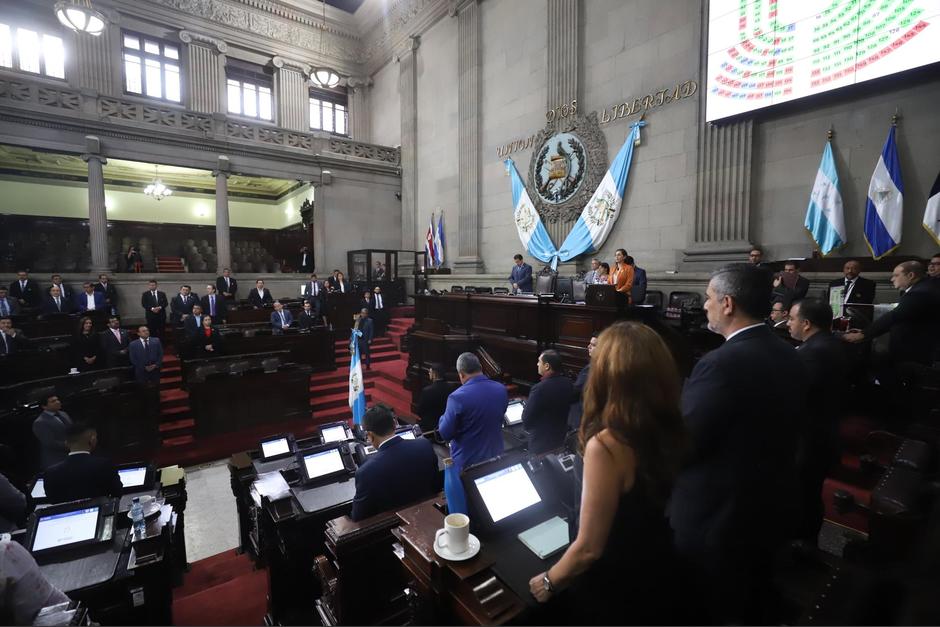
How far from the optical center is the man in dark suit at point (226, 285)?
37.3 feet

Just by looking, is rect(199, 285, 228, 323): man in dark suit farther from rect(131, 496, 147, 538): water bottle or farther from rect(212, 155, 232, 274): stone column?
rect(131, 496, 147, 538): water bottle

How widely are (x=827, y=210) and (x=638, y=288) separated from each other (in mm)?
2654

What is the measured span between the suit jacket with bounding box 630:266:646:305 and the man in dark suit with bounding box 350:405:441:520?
17.2 ft

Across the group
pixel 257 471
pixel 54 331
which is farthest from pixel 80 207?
pixel 257 471

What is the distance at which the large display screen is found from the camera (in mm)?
4840

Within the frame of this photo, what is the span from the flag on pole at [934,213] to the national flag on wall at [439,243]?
10.4 meters

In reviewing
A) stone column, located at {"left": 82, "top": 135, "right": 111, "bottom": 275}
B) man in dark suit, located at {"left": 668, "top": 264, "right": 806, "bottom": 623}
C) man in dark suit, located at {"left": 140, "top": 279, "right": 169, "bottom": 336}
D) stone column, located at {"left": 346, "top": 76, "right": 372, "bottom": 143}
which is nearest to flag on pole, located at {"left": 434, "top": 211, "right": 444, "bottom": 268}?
stone column, located at {"left": 346, "top": 76, "right": 372, "bottom": 143}

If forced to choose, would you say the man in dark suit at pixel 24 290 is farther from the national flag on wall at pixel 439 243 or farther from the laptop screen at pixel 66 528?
the laptop screen at pixel 66 528

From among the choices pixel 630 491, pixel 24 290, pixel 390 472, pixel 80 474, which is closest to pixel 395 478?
pixel 390 472

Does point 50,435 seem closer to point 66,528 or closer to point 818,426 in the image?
point 66,528

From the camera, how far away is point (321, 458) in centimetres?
326

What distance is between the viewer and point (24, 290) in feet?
31.1

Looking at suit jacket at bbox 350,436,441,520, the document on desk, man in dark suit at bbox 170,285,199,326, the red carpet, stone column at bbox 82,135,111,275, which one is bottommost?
the red carpet

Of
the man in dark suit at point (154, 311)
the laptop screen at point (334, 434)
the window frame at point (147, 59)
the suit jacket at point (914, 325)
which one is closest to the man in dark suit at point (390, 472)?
the laptop screen at point (334, 434)
